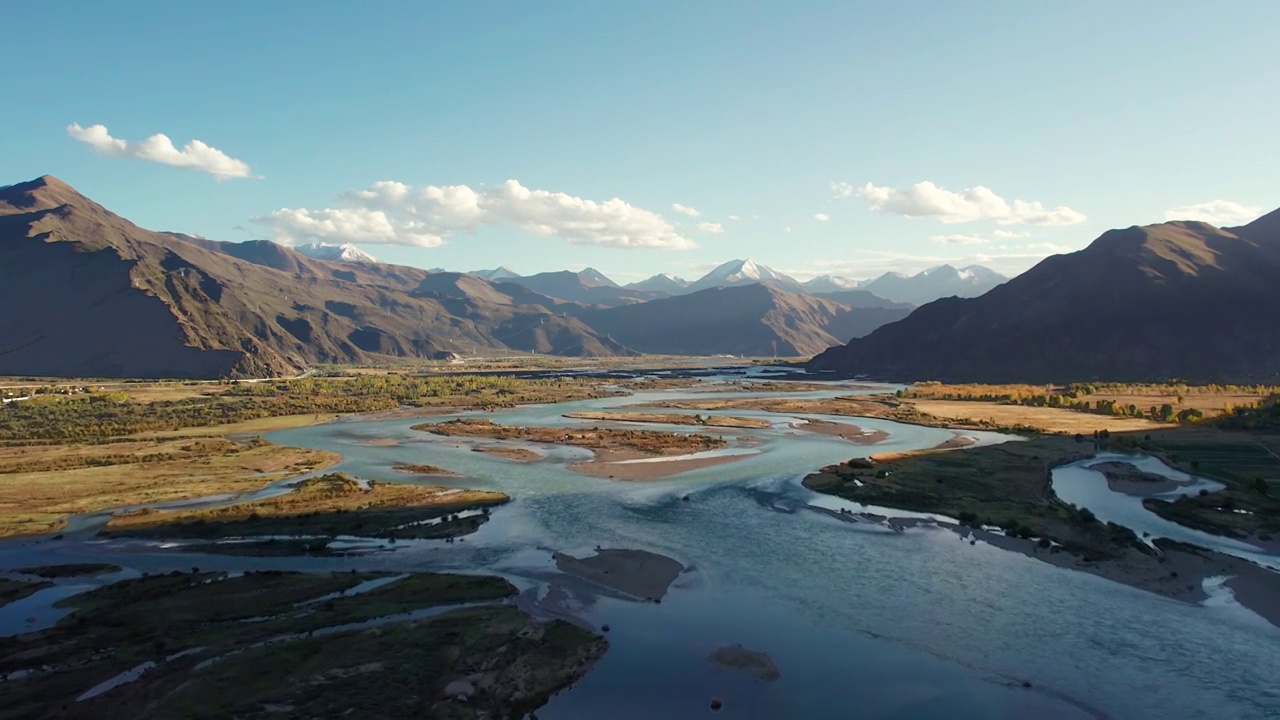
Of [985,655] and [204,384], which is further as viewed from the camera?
[204,384]

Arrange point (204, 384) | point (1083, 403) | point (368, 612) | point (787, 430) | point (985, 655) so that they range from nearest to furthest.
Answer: point (985, 655) → point (368, 612) → point (787, 430) → point (1083, 403) → point (204, 384)

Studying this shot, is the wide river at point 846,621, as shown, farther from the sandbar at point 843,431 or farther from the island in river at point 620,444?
the sandbar at point 843,431

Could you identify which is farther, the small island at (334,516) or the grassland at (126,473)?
the grassland at (126,473)

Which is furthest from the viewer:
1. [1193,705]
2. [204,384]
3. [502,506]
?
[204,384]

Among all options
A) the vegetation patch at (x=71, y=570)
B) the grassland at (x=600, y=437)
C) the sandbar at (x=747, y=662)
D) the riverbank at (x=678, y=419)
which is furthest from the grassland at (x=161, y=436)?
the sandbar at (x=747, y=662)

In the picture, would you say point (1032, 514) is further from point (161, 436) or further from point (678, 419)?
point (161, 436)

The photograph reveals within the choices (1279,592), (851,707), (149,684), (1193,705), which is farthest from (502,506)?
→ (1279,592)

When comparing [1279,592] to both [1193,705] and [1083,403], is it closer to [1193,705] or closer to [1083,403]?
[1193,705]
